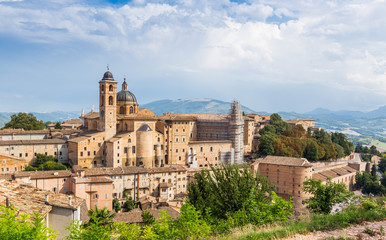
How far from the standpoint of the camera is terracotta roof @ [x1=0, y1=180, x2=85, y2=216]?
10.4 meters

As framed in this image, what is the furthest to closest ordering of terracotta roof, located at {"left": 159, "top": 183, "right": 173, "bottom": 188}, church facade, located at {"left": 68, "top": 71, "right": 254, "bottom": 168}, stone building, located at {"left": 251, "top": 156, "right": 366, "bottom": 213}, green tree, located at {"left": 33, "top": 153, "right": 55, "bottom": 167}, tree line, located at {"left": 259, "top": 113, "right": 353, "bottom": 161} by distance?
tree line, located at {"left": 259, "top": 113, "right": 353, "bottom": 161} → stone building, located at {"left": 251, "top": 156, "right": 366, "bottom": 213} → church facade, located at {"left": 68, "top": 71, "right": 254, "bottom": 168} → green tree, located at {"left": 33, "top": 153, "right": 55, "bottom": 167} → terracotta roof, located at {"left": 159, "top": 183, "right": 173, "bottom": 188}

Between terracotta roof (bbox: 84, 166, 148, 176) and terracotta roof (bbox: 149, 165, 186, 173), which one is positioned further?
terracotta roof (bbox: 149, 165, 186, 173)

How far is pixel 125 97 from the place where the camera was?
1847 inches

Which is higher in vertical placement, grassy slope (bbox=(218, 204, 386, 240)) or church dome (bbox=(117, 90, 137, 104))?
church dome (bbox=(117, 90, 137, 104))

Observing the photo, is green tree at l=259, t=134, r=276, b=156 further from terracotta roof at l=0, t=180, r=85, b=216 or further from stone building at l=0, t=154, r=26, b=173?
terracotta roof at l=0, t=180, r=85, b=216

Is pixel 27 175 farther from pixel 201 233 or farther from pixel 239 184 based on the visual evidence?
pixel 201 233

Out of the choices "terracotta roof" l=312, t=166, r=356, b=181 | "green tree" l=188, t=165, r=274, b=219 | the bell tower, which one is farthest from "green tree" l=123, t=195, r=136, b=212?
"terracotta roof" l=312, t=166, r=356, b=181

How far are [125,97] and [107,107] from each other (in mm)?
6708

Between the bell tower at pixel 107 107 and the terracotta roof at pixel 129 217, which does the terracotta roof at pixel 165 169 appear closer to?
the bell tower at pixel 107 107

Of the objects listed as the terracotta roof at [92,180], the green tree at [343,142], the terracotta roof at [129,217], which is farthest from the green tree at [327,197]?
the green tree at [343,142]

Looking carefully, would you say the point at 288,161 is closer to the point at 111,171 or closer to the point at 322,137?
the point at 111,171

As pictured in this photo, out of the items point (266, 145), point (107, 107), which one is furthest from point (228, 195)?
point (266, 145)

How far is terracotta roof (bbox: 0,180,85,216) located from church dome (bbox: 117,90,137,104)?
34915mm

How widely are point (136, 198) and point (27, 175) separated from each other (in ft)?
35.9
